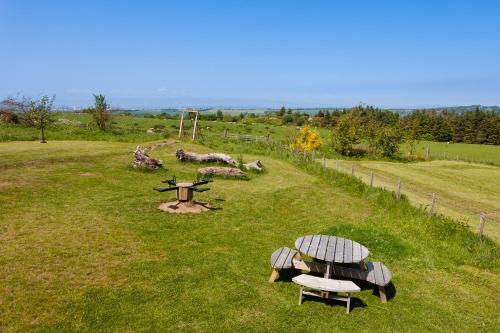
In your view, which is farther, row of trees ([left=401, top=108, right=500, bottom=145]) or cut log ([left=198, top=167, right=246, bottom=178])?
row of trees ([left=401, top=108, right=500, bottom=145])

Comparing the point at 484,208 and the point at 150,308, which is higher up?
the point at 150,308

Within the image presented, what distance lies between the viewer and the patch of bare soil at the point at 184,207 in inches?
596

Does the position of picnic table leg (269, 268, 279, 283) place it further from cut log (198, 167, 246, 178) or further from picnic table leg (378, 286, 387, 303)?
cut log (198, 167, 246, 178)

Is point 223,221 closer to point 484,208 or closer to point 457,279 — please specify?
point 457,279

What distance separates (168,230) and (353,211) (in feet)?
29.9

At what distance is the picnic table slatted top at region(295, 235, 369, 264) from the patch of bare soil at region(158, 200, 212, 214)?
21.0 ft

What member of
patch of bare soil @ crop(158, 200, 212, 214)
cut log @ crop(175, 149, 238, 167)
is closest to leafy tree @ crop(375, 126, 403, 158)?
cut log @ crop(175, 149, 238, 167)

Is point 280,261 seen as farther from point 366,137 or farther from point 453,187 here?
point 366,137

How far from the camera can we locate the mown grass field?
798 cm

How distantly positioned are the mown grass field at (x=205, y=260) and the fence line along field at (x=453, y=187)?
17.6 feet

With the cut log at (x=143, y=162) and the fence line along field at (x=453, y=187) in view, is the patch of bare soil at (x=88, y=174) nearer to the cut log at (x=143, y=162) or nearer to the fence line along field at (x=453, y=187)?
the cut log at (x=143, y=162)

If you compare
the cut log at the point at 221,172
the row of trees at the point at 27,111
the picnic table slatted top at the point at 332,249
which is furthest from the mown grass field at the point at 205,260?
the row of trees at the point at 27,111

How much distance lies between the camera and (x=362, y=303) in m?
9.14

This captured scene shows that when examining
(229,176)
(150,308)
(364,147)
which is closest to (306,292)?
(150,308)
